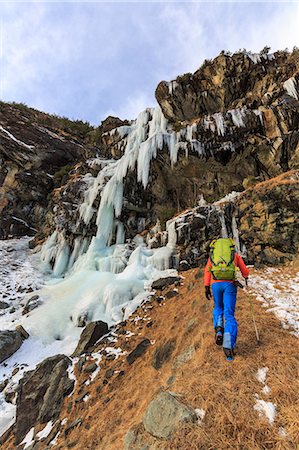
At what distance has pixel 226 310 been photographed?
3.63m

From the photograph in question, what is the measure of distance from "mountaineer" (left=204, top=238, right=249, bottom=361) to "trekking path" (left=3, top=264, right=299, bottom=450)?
366 millimetres

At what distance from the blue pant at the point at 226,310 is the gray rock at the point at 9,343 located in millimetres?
6661

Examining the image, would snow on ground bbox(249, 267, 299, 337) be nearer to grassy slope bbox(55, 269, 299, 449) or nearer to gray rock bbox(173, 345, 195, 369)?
grassy slope bbox(55, 269, 299, 449)

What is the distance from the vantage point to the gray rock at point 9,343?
724cm

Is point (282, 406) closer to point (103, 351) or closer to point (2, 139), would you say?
point (103, 351)

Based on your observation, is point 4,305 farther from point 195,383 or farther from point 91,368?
point 195,383

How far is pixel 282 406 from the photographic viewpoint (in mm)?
2416

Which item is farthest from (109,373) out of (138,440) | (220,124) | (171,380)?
(220,124)

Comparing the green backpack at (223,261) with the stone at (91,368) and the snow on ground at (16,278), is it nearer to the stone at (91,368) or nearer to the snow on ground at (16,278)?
the stone at (91,368)

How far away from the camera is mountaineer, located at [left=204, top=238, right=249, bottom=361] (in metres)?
3.57

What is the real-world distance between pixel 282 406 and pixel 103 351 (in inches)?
190

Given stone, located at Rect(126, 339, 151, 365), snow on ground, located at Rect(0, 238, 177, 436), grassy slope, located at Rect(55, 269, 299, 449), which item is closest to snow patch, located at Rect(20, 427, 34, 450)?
grassy slope, located at Rect(55, 269, 299, 449)

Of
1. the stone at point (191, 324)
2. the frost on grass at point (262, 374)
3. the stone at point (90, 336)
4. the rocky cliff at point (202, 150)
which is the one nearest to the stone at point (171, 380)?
the frost on grass at point (262, 374)

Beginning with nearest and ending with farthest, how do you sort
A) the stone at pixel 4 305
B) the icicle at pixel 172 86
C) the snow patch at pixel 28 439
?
1. the snow patch at pixel 28 439
2. the stone at pixel 4 305
3. the icicle at pixel 172 86
